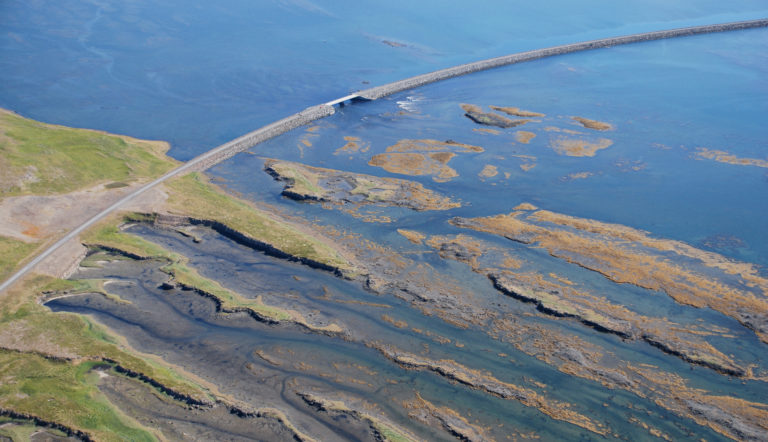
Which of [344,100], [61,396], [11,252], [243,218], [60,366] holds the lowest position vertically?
[61,396]

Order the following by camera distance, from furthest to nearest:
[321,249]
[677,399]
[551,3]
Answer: [551,3]
[321,249]
[677,399]

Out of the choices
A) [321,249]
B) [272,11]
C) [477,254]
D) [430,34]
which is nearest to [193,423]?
[321,249]

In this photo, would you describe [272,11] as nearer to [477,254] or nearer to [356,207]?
[356,207]

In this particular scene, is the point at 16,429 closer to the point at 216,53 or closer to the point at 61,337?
the point at 61,337

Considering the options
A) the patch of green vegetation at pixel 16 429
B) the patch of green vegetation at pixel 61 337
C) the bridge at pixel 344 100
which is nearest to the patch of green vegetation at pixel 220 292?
the patch of green vegetation at pixel 61 337

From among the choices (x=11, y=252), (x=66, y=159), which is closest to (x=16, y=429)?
(x=11, y=252)
